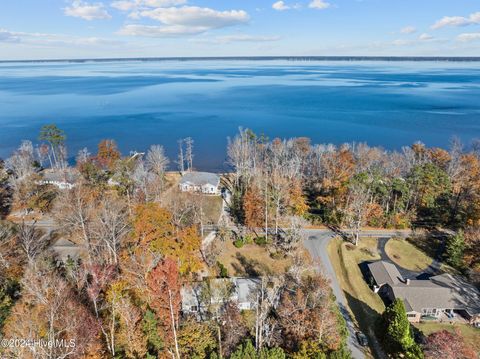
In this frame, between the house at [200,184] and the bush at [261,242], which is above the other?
the house at [200,184]

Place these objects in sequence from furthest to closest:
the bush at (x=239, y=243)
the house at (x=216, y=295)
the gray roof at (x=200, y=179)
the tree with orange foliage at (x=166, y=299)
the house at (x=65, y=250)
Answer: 1. the gray roof at (x=200, y=179)
2. the bush at (x=239, y=243)
3. the house at (x=65, y=250)
4. the house at (x=216, y=295)
5. the tree with orange foliage at (x=166, y=299)

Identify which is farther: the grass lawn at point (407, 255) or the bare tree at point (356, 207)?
the bare tree at point (356, 207)

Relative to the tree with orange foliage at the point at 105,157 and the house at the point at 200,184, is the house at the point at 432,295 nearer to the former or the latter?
the house at the point at 200,184

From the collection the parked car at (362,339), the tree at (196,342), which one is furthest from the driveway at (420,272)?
the tree at (196,342)

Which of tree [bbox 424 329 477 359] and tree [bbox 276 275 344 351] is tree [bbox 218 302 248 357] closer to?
tree [bbox 276 275 344 351]

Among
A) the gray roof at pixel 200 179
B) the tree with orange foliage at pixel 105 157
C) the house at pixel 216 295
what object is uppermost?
the tree with orange foliage at pixel 105 157

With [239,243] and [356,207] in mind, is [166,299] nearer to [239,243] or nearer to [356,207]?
[239,243]

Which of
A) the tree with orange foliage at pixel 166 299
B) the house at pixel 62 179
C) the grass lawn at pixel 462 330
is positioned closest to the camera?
the tree with orange foliage at pixel 166 299
